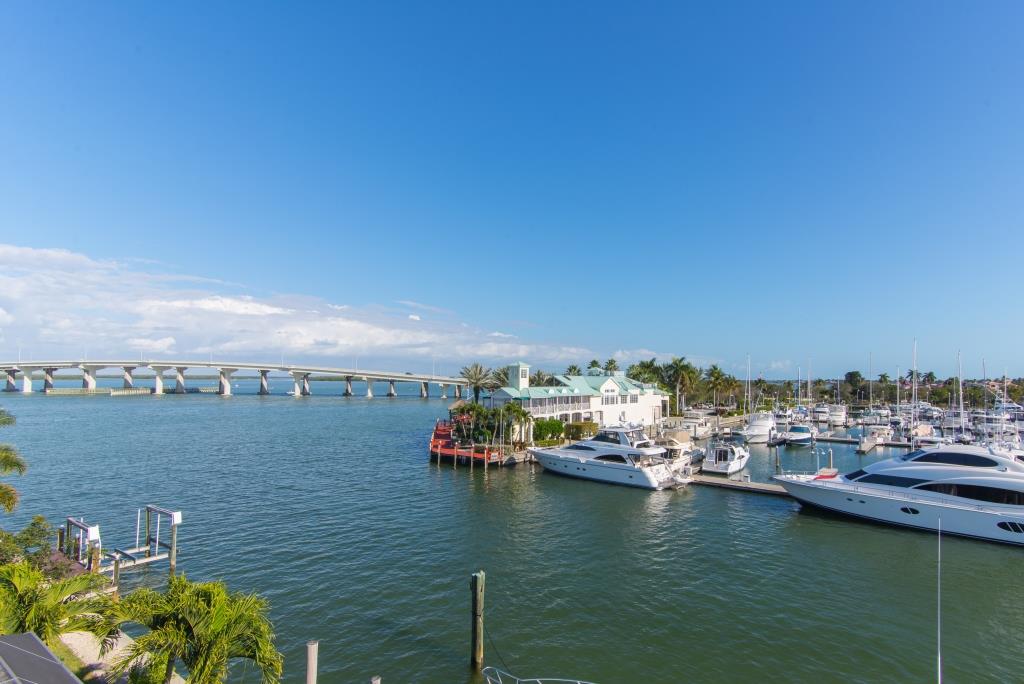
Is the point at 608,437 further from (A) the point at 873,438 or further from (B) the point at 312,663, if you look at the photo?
(A) the point at 873,438

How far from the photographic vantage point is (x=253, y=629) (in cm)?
934

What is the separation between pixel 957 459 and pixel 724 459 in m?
18.3

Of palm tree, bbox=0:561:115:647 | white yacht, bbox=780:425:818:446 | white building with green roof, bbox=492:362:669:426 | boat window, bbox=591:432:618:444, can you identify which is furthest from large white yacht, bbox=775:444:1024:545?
palm tree, bbox=0:561:115:647

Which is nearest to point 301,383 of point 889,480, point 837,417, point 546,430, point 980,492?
point 546,430

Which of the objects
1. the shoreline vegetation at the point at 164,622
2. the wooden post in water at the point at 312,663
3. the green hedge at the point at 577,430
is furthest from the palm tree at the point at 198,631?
the green hedge at the point at 577,430

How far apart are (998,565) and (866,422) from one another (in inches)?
2692

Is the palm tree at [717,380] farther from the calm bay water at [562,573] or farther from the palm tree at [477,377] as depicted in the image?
the calm bay water at [562,573]

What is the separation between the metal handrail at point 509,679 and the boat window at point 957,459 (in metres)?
29.9

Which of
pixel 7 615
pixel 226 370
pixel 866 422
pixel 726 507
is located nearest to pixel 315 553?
pixel 7 615

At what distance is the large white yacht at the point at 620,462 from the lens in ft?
135

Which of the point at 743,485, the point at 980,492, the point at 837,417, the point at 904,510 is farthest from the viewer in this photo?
the point at 837,417

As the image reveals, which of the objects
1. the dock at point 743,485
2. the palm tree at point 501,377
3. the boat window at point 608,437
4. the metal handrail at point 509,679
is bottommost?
the metal handrail at point 509,679

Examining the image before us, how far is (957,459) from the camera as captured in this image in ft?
104

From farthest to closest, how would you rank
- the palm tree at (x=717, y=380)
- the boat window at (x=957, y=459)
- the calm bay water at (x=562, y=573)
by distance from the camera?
the palm tree at (x=717, y=380) → the boat window at (x=957, y=459) → the calm bay water at (x=562, y=573)
